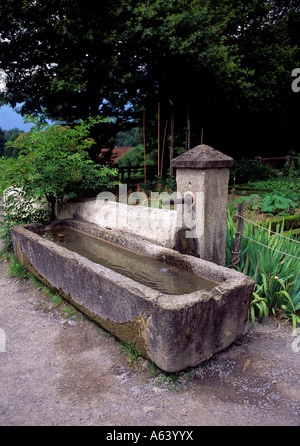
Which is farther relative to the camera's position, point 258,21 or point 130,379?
point 258,21

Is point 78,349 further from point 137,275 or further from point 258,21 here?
point 258,21

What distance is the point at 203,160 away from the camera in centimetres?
284

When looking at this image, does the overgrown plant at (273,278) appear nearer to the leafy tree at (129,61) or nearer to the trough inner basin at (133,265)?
the trough inner basin at (133,265)

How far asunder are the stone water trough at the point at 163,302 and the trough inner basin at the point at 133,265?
0.04 feet

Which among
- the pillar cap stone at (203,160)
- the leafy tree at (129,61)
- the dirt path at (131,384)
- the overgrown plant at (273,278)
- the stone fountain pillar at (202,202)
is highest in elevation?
the leafy tree at (129,61)

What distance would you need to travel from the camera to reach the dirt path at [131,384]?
6.11 ft

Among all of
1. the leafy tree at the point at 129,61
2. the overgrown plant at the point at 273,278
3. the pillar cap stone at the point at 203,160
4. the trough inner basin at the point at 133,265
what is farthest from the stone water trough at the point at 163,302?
the leafy tree at the point at 129,61

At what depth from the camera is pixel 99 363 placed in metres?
2.40

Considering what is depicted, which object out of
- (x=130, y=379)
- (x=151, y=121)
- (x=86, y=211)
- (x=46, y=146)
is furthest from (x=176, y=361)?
(x=151, y=121)

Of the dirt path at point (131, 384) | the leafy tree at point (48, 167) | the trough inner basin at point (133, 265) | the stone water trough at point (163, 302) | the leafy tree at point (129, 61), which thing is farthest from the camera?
the leafy tree at point (129, 61)

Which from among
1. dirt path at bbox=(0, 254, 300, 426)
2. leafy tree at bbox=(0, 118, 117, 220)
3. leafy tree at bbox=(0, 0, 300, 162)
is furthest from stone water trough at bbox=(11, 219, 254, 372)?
leafy tree at bbox=(0, 0, 300, 162)

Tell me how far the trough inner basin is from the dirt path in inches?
23.1

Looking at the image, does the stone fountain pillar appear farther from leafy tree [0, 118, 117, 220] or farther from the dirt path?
leafy tree [0, 118, 117, 220]

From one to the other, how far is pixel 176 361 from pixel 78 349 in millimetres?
942
